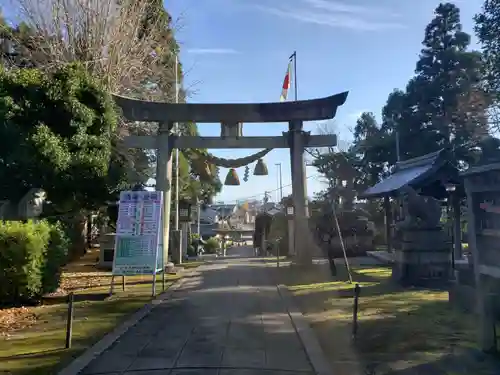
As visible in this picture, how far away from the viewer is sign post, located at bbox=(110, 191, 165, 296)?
12180 mm

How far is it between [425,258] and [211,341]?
7692mm

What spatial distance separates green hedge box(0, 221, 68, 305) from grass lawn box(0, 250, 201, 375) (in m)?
0.40

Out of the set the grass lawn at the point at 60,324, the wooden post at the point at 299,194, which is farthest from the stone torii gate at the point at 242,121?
the grass lawn at the point at 60,324

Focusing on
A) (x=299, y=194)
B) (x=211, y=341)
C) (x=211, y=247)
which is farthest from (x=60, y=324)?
(x=211, y=247)

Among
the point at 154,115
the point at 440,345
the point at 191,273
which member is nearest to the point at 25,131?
the point at 154,115

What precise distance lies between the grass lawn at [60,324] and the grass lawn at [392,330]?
3.52 m

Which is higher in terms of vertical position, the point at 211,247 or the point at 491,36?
the point at 491,36

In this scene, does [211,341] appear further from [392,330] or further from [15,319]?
[15,319]

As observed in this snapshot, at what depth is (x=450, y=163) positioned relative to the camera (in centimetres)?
1372

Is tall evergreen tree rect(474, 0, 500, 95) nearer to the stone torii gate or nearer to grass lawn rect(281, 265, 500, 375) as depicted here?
the stone torii gate

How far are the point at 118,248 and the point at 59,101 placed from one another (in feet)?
17.4

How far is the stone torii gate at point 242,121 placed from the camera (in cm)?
1709

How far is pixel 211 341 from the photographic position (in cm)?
754

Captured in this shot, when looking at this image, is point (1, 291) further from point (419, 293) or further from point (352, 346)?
point (419, 293)
